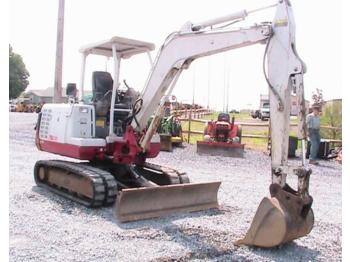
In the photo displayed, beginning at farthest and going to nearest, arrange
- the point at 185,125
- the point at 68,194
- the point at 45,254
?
the point at 185,125, the point at 68,194, the point at 45,254

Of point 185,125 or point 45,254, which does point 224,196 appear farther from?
point 185,125

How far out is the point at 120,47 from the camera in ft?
24.3

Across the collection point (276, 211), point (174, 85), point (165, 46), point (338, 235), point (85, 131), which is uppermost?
point (165, 46)

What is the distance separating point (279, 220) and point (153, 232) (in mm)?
1558

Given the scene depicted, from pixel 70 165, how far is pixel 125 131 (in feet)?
3.42

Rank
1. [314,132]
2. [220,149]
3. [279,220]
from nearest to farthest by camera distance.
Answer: [279,220], [314,132], [220,149]

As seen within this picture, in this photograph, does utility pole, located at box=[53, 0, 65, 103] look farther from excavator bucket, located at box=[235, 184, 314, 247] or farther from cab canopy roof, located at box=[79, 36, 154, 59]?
excavator bucket, located at box=[235, 184, 314, 247]

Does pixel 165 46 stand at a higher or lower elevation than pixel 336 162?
higher

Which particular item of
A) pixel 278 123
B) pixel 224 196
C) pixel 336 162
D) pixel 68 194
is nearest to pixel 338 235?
pixel 278 123

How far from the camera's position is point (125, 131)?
7176mm

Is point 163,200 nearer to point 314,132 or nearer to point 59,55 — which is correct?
point 314,132

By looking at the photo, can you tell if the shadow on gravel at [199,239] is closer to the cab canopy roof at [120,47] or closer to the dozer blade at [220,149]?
the cab canopy roof at [120,47]

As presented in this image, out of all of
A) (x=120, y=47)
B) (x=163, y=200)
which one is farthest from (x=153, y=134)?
(x=120, y=47)

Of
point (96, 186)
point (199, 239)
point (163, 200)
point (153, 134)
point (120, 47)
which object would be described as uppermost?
point (120, 47)
